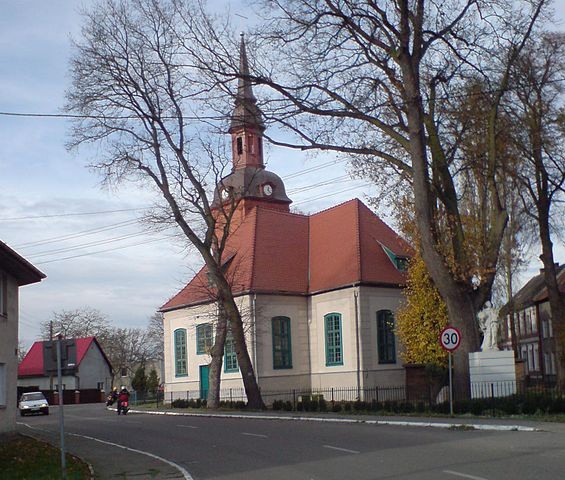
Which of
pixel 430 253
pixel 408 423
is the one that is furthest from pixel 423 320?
pixel 408 423

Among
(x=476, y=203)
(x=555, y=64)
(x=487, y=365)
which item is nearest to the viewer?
(x=487, y=365)

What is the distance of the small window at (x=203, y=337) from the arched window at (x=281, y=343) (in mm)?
4916

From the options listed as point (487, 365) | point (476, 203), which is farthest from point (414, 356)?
point (487, 365)

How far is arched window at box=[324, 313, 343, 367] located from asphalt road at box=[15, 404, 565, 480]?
19.2 m

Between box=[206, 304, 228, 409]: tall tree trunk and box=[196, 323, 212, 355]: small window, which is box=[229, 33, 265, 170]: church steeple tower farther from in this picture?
box=[196, 323, 212, 355]: small window

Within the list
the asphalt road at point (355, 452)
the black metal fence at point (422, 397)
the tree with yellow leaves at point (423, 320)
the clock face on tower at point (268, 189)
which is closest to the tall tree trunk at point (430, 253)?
the black metal fence at point (422, 397)

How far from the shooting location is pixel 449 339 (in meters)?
26.2

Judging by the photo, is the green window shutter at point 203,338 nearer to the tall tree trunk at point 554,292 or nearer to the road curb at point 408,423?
the road curb at point 408,423

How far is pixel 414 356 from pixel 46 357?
2554cm

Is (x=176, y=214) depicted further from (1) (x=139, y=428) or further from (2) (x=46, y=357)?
(2) (x=46, y=357)

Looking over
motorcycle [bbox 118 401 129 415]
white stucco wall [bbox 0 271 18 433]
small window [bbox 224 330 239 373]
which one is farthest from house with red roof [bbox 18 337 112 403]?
white stucco wall [bbox 0 271 18 433]

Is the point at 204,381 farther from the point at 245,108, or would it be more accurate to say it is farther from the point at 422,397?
the point at 245,108

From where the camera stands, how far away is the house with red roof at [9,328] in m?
25.9

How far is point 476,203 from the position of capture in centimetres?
3722
